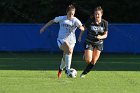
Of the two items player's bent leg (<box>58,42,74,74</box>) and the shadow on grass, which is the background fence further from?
player's bent leg (<box>58,42,74,74</box>)

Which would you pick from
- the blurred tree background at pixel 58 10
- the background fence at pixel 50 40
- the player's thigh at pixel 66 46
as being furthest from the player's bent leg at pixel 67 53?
the blurred tree background at pixel 58 10

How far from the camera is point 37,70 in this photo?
19.6 meters

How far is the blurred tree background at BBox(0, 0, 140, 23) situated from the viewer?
35.0 meters

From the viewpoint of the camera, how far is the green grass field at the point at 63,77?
14020 mm

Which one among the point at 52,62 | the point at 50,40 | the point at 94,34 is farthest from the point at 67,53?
the point at 50,40

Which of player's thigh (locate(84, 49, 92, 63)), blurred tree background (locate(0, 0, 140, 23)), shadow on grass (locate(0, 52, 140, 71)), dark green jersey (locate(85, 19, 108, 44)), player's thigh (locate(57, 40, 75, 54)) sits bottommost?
blurred tree background (locate(0, 0, 140, 23))

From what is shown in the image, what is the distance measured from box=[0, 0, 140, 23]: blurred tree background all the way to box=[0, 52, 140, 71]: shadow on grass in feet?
22.6

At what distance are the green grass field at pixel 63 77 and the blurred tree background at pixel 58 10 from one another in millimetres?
9371

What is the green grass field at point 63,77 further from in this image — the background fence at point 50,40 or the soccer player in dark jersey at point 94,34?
the background fence at point 50,40

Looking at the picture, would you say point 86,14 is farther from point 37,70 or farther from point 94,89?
point 94,89

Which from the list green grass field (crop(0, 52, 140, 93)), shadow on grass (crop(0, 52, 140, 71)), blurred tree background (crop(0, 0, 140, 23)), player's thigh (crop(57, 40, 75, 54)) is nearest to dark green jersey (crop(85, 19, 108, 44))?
player's thigh (crop(57, 40, 75, 54))

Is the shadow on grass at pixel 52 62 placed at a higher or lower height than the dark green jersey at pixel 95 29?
lower

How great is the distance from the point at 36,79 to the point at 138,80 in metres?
2.68

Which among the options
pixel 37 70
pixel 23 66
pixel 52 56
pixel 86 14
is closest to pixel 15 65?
pixel 23 66
